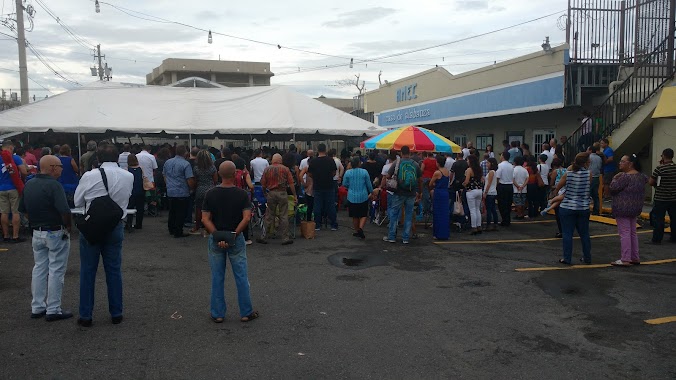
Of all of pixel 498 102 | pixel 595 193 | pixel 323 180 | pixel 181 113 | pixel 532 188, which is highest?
pixel 498 102

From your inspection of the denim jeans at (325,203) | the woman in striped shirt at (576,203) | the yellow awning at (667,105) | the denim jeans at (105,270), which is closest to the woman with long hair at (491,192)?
the woman in striped shirt at (576,203)

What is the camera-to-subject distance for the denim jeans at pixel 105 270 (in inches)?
216

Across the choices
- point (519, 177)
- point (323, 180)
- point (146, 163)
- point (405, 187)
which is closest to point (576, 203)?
point (405, 187)

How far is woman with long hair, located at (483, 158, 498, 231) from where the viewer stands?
1109 cm

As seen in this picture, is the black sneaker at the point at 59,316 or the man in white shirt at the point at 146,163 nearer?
the black sneaker at the point at 59,316

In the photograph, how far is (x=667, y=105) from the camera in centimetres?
1252

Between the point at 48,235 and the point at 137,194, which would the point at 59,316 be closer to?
the point at 48,235

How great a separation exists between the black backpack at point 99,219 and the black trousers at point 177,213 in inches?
187

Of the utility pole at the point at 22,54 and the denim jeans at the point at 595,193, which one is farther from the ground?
the utility pole at the point at 22,54

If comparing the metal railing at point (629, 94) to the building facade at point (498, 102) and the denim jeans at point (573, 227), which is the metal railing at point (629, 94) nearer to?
the building facade at point (498, 102)

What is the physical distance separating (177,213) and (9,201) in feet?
9.80

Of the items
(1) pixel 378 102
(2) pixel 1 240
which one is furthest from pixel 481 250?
(1) pixel 378 102

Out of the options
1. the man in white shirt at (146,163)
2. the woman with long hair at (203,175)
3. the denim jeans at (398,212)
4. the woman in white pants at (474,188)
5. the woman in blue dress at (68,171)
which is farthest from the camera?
the man in white shirt at (146,163)

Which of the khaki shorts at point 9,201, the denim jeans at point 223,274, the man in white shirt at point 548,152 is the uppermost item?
the man in white shirt at point 548,152
